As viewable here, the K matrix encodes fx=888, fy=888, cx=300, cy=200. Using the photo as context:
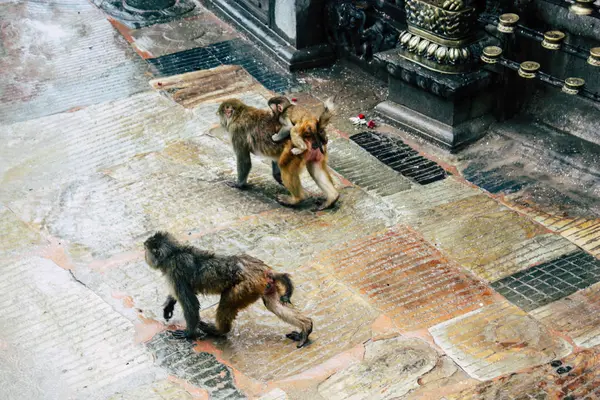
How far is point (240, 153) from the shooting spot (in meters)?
8.97

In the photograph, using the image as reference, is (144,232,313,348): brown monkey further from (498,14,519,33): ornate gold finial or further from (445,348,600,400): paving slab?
(498,14,519,33): ornate gold finial

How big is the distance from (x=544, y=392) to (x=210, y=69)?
6.87 metres

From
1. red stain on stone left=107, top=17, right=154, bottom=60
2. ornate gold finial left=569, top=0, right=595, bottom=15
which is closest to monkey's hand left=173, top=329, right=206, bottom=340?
ornate gold finial left=569, top=0, right=595, bottom=15

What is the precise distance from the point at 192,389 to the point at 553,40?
16.2ft

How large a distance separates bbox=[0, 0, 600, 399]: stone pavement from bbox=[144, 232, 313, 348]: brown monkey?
34 cm

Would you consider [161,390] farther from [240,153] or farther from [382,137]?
[382,137]

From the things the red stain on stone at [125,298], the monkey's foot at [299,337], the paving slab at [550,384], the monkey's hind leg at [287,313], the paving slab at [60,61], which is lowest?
the paving slab at [60,61]

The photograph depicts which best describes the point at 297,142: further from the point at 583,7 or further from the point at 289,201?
the point at 583,7

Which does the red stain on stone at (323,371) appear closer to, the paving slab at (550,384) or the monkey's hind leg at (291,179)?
the paving slab at (550,384)

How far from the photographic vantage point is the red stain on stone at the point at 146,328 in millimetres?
7211

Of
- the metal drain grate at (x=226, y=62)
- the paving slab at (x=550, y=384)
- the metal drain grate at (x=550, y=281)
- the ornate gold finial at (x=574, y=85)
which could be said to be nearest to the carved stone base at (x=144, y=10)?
the metal drain grate at (x=226, y=62)

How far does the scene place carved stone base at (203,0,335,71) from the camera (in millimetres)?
11711

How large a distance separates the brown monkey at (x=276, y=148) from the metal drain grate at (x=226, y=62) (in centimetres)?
250

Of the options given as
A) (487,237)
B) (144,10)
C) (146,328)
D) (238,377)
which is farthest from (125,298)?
(144,10)
